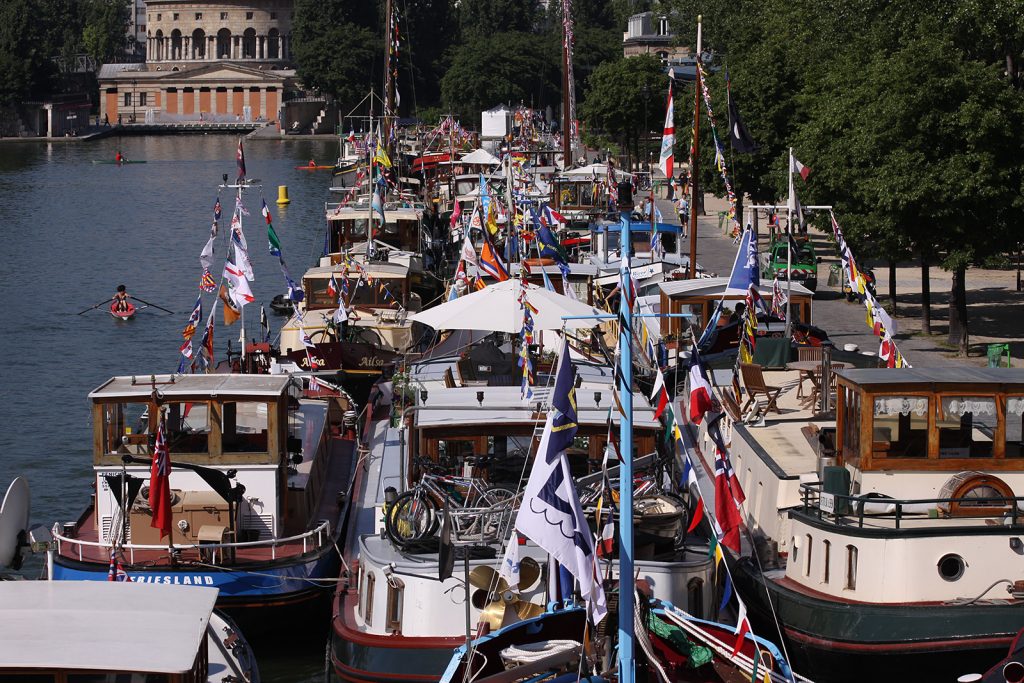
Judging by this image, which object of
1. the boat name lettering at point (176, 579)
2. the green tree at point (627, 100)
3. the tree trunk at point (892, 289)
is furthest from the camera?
the green tree at point (627, 100)

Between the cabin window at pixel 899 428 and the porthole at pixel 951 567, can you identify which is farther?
the cabin window at pixel 899 428

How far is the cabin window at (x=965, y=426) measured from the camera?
19422 millimetres

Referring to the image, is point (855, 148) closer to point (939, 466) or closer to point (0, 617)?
point (939, 466)

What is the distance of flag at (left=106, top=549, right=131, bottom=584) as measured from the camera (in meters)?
19.5

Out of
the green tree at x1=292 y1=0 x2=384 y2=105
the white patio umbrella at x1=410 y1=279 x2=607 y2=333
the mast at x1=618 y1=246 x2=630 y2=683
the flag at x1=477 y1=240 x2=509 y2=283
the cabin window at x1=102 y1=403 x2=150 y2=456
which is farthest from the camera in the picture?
the green tree at x1=292 y1=0 x2=384 y2=105

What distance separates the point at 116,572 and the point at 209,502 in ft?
6.54

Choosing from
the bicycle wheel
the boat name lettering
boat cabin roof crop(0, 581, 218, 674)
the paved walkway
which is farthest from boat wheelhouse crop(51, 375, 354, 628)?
the paved walkway

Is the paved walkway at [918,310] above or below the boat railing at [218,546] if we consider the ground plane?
above

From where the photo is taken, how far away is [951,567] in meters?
18.7

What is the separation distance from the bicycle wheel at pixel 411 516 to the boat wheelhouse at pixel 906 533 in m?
3.85

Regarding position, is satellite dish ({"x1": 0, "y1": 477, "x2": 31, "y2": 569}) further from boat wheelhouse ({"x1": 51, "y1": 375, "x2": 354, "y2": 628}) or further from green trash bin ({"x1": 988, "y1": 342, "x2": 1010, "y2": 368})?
green trash bin ({"x1": 988, "y1": 342, "x2": 1010, "y2": 368})

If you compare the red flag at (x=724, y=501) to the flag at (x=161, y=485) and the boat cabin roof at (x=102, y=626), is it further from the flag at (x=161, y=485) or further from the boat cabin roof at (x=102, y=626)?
the flag at (x=161, y=485)

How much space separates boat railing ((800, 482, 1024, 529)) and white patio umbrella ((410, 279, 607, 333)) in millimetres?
6128

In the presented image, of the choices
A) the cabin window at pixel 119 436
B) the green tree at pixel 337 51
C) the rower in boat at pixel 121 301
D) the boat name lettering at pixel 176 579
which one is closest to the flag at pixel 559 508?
the boat name lettering at pixel 176 579
